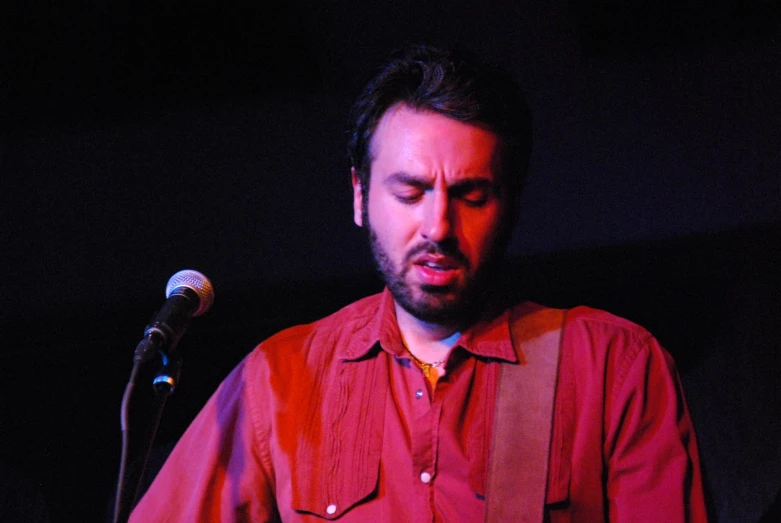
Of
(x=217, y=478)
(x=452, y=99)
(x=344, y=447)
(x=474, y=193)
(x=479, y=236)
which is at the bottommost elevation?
(x=217, y=478)

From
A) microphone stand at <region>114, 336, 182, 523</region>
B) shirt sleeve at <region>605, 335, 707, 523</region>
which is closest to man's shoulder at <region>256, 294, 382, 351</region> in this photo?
shirt sleeve at <region>605, 335, 707, 523</region>

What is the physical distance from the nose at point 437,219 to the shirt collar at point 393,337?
336 millimetres

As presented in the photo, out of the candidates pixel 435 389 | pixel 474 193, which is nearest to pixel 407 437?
pixel 435 389

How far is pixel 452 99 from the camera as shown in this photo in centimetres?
175

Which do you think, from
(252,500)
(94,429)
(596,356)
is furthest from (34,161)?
(596,356)

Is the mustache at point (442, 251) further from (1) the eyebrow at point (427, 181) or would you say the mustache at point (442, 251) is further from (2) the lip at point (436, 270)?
(1) the eyebrow at point (427, 181)

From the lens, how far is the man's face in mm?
1683

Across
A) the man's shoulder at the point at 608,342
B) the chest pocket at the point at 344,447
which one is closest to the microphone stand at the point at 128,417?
the chest pocket at the point at 344,447

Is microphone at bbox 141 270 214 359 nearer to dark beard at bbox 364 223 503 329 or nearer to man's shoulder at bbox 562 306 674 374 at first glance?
dark beard at bbox 364 223 503 329

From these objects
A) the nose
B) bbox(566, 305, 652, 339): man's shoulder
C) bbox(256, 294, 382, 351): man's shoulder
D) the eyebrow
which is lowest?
bbox(256, 294, 382, 351): man's shoulder

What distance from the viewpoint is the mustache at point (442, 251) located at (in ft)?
5.47

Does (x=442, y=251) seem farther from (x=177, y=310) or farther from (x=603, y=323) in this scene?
(x=177, y=310)

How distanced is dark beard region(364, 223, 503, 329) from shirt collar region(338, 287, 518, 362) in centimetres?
8

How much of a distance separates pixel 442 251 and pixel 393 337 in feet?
1.12
